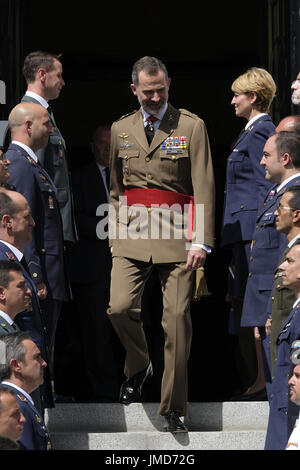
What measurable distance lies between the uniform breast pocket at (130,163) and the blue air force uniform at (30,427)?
6.86 feet

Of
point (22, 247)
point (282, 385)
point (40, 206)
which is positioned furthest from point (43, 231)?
point (282, 385)

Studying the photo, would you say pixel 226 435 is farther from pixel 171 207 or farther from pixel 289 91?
pixel 289 91

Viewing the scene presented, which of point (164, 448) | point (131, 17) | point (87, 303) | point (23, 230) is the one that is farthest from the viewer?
point (131, 17)

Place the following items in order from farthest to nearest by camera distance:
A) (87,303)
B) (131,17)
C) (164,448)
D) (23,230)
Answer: (131,17), (87,303), (164,448), (23,230)

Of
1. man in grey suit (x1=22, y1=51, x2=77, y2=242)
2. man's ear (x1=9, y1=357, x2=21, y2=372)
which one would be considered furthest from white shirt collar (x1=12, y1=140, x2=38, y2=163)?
man's ear (x1=9, y1=357, x2=21, y2=372)

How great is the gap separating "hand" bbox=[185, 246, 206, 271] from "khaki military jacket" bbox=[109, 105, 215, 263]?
0.06 meters

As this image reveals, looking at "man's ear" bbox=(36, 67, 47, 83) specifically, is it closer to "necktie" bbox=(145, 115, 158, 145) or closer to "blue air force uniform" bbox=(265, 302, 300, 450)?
"necktie" bbox=(145, 115, 158, 145)

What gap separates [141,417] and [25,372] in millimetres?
1706

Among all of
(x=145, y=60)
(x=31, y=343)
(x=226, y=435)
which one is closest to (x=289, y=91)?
(x=145, y=60)

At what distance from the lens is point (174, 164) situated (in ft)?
24.9

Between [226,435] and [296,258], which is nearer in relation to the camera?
[296,258]

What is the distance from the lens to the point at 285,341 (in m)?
6.16

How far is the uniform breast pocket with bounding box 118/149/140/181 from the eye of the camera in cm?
766

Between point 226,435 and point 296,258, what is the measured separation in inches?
57.3
